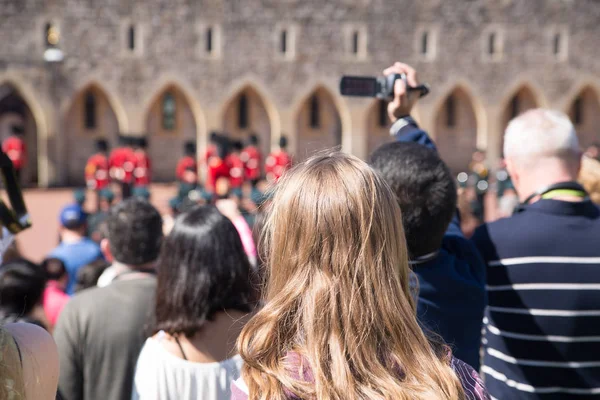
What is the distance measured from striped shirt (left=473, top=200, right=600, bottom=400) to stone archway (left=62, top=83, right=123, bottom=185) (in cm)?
1886

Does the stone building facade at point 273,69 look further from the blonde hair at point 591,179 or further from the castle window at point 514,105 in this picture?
the blonde hair at point 591,179

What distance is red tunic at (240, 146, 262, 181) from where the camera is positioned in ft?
49.8

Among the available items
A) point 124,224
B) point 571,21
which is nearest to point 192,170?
point 124,224

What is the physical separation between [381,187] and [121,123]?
19.6 m

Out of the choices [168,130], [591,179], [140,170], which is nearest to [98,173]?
[140,170]

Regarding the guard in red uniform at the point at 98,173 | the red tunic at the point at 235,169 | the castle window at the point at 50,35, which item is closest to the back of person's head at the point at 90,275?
the red tunic at the point at 235,169

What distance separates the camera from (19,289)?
294 centimetres

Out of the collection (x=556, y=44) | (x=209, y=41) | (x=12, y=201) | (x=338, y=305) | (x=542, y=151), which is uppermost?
(x=556, y=44)

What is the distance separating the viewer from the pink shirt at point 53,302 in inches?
152

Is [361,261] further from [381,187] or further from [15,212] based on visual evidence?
[15,212]

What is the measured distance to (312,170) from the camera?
142cm

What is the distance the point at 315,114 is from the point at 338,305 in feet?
69.3

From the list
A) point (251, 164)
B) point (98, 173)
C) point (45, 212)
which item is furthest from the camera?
point (45, 212)

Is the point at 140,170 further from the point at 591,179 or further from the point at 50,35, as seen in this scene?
the point at 591,179
